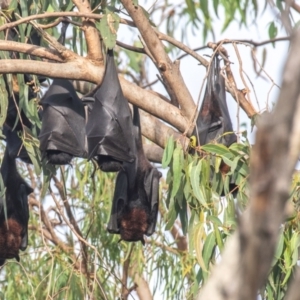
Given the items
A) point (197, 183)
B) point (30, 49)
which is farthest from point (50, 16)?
A: point (197, 183)

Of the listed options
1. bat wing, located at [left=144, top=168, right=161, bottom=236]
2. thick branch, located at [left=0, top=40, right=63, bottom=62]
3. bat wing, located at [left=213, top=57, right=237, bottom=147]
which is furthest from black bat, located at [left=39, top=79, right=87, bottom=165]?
bat wing, located at [left=213, top=57, right=237, bottom=147]

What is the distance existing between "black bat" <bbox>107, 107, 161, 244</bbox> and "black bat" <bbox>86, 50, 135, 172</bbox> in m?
0.47

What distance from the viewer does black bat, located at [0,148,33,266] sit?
5.01 m

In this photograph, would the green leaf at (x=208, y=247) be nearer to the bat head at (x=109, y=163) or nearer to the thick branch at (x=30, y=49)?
the thick branch at (x=30, y=49)

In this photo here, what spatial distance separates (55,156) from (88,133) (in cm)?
22

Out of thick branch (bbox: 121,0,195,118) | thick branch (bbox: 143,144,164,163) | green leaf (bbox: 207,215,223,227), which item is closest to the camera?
green leaf (bbox: 207,215,223,227)

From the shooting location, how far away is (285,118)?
2.42 feet

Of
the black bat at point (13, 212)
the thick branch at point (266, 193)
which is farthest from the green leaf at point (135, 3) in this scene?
the thick branch at point (266, 193)

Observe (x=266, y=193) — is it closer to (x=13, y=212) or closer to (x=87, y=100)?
(x=87, y=100)

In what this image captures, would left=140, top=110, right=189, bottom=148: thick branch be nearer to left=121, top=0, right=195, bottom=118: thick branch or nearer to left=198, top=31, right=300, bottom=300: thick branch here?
left=121, top=0, right=195, bottom=118: thick branch

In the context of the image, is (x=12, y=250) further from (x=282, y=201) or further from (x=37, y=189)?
(x=282, y=201)

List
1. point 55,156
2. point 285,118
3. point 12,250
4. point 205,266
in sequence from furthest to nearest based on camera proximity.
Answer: point 12,250
point 55,156
point 205,266
point 285,118

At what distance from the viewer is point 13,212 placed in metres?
5.25

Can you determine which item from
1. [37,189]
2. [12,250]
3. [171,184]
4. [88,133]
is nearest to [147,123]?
[88,133]
